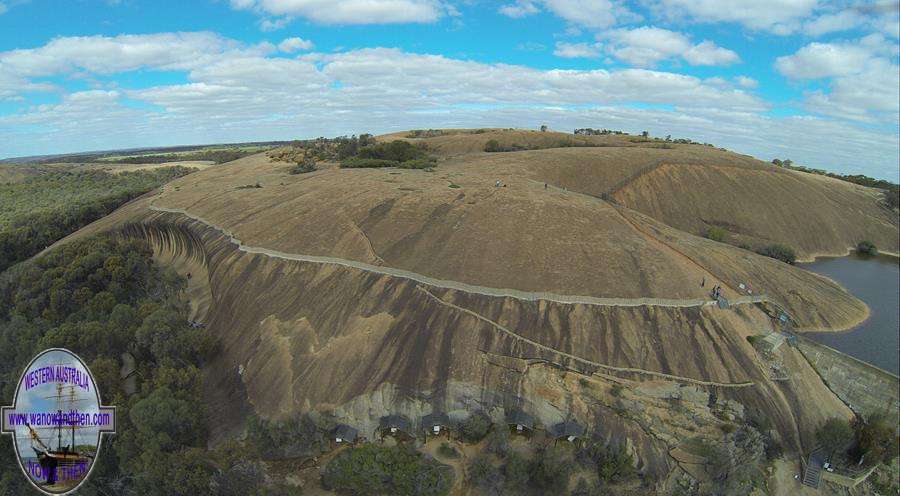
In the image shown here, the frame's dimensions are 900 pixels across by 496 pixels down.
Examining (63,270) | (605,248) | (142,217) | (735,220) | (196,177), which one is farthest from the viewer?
(196,177)

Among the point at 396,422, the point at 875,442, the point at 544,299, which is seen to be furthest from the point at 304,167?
the point at 875,442

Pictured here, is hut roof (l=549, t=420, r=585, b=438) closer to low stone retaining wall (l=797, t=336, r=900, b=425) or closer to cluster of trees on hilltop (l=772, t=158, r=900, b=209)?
low stone retaining wall (l=797, t=336, r=900, b=425)

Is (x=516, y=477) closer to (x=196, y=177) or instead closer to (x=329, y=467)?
(x=329, y=467)

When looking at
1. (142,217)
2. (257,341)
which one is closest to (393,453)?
(257,341)

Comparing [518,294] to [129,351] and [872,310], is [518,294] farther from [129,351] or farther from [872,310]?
[129,351]

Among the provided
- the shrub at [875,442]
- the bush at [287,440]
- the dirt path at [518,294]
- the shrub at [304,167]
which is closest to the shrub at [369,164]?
the shrub at [304,167]

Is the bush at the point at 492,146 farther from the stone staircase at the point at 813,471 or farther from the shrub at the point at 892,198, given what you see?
the stone staircase at the point at 813,471
